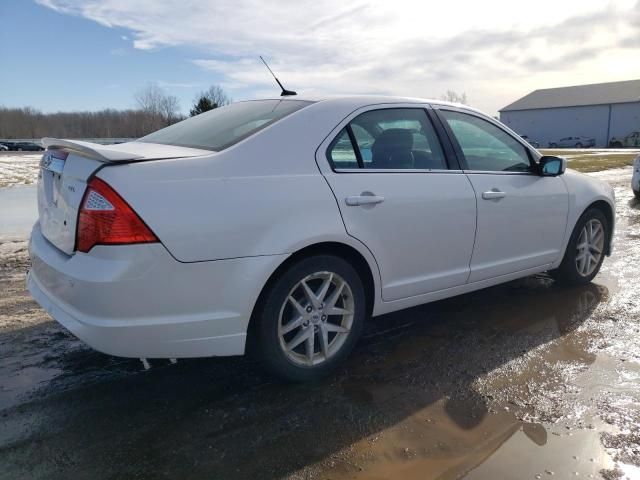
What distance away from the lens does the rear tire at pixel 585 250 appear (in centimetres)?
469

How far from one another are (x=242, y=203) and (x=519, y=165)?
2.57 m

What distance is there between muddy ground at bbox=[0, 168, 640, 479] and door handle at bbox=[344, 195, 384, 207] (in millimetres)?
1050

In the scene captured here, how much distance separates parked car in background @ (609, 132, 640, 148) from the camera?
56719 millimetres

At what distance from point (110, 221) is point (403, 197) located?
172cm

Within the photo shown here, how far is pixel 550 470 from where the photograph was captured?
2314 mm

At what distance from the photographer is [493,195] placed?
375 centimetres

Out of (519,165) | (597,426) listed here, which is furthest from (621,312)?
(597,426)

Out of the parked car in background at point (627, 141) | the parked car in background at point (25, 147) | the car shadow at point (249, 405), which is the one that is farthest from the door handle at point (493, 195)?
the parked car in background at point (25, 147)

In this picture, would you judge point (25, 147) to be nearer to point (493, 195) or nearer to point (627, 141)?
point (627, 141)

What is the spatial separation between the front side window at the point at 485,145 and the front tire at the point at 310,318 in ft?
4.62

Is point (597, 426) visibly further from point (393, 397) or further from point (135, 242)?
point (135, 242)

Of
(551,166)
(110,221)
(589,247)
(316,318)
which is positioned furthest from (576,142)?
(110,221)

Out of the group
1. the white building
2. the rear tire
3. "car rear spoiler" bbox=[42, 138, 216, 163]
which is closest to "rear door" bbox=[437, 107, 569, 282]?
the rear tire

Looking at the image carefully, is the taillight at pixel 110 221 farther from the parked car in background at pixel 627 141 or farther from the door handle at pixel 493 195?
the parked car in background at pixel 627 141
